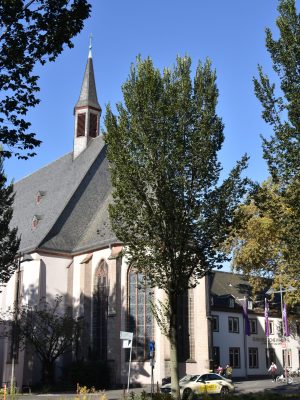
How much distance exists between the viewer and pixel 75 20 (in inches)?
433

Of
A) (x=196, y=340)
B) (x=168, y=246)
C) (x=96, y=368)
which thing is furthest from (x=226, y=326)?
(x=168, y=246)

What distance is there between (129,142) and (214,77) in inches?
141

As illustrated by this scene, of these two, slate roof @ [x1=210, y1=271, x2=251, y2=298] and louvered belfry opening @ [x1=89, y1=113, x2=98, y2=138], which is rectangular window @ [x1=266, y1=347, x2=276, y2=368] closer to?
slate roof @ [x1=210, y1=271, x2=251, y2=298]

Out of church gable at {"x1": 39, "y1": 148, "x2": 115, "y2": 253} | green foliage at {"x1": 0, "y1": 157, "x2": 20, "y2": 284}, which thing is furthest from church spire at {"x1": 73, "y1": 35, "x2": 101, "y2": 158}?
green foliage at {"x1": 0, "y1": 157, "x2": 20, "y2": 284}

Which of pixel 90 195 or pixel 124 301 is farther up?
pixel 90 195

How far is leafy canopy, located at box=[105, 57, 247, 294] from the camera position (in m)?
17.1

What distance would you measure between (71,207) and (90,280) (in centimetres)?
607

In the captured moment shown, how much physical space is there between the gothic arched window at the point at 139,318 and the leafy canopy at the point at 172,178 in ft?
42.6

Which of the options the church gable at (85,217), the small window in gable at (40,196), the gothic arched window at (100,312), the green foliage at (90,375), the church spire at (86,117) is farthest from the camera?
the church spire at (86,117)

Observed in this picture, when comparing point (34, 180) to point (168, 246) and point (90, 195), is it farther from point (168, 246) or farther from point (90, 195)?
point (168, 246)

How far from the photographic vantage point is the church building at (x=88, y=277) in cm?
3066

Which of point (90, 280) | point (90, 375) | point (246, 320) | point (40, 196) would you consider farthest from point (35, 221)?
point (246, 320)

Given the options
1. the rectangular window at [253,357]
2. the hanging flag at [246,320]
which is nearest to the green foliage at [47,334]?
the hanging flag at [246,320]

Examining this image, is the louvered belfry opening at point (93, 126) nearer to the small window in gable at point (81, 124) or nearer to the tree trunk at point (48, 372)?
the small window in gable at point (81, 124)
